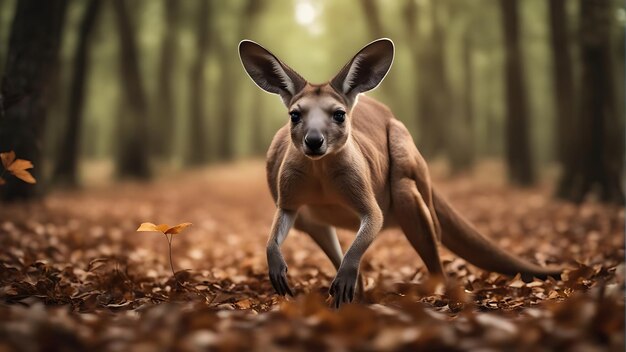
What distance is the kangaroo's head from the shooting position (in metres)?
4.27

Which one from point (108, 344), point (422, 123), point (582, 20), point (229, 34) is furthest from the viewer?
point (229, 34)

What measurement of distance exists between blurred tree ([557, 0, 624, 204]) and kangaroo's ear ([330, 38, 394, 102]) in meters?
7.19

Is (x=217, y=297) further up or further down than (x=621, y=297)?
further down

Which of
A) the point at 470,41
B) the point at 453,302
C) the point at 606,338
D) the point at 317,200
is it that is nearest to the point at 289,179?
the point at 317,200

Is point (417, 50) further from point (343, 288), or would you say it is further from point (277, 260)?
point (343, 288)

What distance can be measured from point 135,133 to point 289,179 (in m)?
15.9

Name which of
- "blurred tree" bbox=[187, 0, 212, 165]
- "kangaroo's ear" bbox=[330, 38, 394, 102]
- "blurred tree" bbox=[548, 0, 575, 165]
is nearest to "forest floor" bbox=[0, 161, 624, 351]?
"kangaroo's ear" bbox=[330, 38, 394, 102]

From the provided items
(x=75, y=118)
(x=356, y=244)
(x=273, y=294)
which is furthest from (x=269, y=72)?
(x=75, y=118)

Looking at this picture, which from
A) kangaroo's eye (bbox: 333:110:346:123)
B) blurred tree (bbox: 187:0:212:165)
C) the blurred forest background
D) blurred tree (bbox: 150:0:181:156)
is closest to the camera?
kangaroo's eye (bbox: 333:110:346:123)

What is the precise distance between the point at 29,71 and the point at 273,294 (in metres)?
4.01

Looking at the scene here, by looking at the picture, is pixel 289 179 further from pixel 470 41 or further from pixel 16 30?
pixel 470 41

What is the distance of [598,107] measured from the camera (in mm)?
10492

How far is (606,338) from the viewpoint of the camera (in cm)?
283

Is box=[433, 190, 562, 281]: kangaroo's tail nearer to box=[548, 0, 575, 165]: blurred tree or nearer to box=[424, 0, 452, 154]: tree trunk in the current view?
box=[548, 0, 575, 165]: blurred tree
